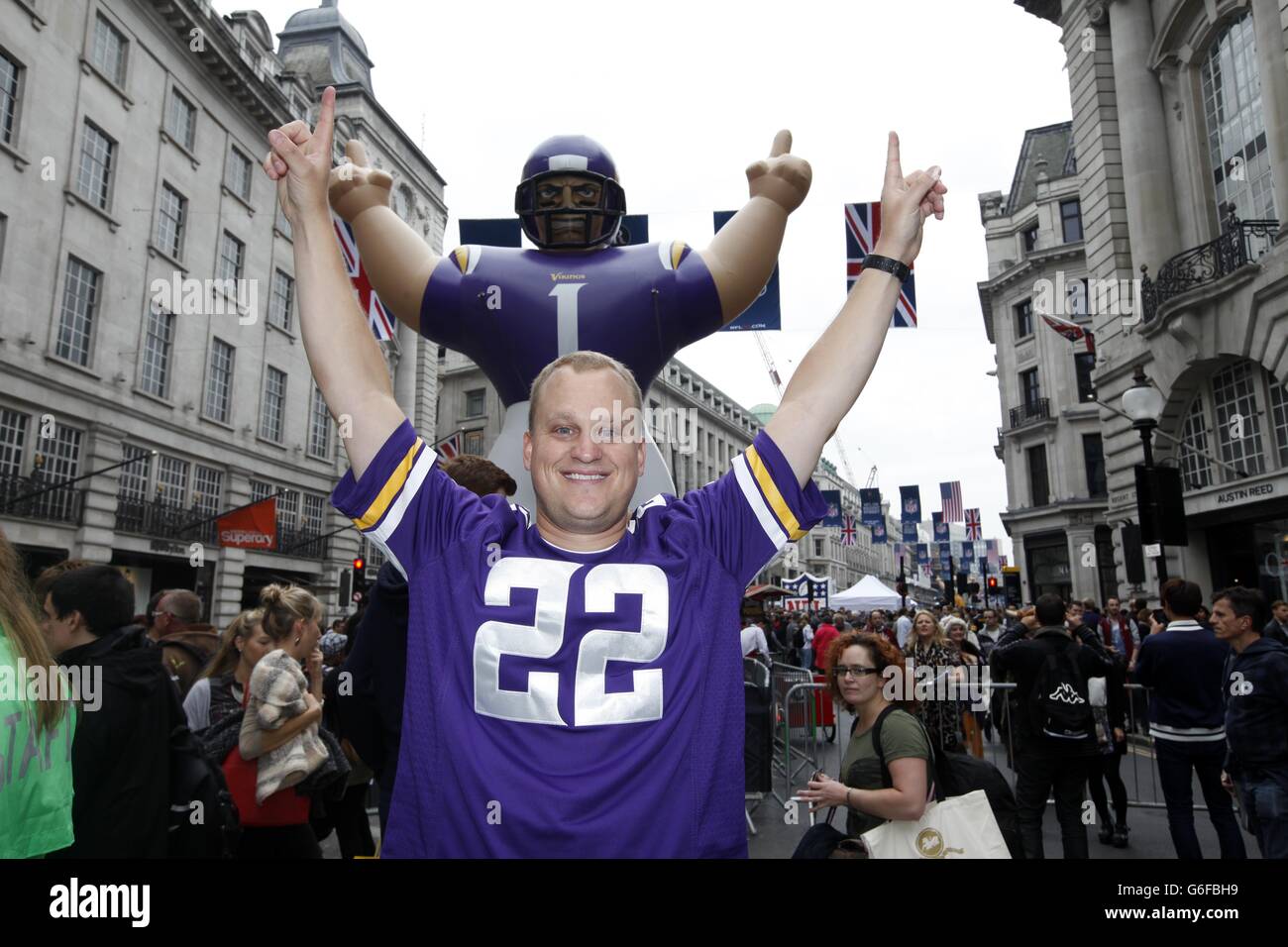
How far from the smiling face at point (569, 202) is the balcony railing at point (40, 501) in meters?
19.3

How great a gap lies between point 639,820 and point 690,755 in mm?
161

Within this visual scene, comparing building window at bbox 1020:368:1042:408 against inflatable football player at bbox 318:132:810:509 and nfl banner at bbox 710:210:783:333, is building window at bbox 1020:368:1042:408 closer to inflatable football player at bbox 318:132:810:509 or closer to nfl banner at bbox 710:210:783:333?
nfl banner at bbox 710:210:783:333

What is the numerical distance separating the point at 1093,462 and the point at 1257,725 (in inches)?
1369

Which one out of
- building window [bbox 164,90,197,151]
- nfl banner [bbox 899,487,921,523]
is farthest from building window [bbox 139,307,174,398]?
nfl banner [bbox 899,487,921,523]

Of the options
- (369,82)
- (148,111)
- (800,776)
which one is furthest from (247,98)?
(800,776)

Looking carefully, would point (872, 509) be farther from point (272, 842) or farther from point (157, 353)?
point (272, 842)

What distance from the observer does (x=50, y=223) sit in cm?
1905

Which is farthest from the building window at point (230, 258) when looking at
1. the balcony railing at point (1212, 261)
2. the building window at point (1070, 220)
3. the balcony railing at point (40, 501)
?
the building window at point (1070, 220)

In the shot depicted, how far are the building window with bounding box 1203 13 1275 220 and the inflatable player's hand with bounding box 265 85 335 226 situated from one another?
18003mm

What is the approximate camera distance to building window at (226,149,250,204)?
26.1m

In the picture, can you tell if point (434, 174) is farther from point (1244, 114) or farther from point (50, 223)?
point (1244, 114)

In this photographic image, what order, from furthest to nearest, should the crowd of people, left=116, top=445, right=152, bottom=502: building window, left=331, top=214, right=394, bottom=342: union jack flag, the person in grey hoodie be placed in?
Result: left=116, top=445, right=152, bottom=502: building window, the person in grey hoodie, the crowd of people, left=331, top=214, right=394, bottom=342: union jack flag

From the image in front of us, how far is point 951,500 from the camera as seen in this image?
42125 millimetres

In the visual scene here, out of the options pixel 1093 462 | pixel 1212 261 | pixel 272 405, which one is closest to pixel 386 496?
pixel 1212 261
